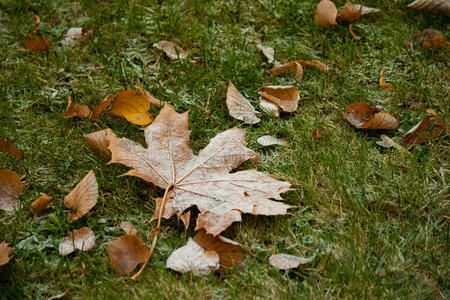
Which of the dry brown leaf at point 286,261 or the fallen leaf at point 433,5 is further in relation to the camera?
the fallen leaf at point 433,5

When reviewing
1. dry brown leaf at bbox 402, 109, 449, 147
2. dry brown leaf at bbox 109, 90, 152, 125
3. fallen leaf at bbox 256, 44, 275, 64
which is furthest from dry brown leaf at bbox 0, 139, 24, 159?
dry brown leaf at bbox 402, 109, 449, 147

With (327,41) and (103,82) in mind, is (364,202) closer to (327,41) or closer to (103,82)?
(327,41)

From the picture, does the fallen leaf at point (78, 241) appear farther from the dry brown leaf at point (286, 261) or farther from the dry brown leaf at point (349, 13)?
the dry brown leaf at point (349, 13)

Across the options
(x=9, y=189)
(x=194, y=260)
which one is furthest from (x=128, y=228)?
(x=9, y=189)

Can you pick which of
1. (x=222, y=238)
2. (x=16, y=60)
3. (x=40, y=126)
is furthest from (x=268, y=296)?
(x=16, y=60)

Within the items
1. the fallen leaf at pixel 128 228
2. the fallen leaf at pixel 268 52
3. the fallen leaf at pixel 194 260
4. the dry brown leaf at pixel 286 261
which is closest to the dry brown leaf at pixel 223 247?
the fallen leaf at pixel 194 260
